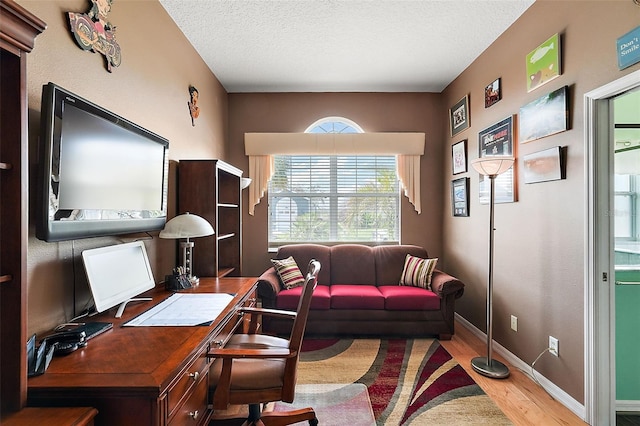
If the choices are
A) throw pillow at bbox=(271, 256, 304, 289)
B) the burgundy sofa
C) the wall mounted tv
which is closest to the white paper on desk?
the wall mounted tv

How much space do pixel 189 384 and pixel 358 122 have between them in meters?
3.53

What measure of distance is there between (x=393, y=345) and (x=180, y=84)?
3.09 meters

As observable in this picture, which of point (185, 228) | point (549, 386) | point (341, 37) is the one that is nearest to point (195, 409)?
point (185, 228)

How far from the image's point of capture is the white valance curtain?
391 centimetres

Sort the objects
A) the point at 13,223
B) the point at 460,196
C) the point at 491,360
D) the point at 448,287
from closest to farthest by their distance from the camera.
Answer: the point at 13,223 < the point at 491,360 < the point at 448,287 < the point at 460,196

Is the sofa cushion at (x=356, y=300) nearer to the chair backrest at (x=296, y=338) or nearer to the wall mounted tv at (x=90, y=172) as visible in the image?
the chair backrest at (x=296, y=338)

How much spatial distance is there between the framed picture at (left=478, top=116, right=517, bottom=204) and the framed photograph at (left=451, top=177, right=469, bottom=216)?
283 mm

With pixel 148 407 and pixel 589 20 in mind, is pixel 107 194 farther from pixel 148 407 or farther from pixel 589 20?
pixel 589 20

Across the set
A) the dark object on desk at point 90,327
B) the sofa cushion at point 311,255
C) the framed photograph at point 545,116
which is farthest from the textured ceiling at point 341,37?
the dark object on desk at point 90,327

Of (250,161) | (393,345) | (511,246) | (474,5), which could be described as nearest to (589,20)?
(474,5)

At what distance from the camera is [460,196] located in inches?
137

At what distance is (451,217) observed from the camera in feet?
12.3

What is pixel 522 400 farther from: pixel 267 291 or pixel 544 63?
pixel 544 63

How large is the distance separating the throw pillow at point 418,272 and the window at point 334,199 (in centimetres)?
61
